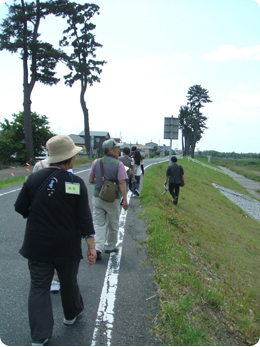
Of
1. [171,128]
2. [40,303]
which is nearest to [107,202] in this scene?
[40,303]

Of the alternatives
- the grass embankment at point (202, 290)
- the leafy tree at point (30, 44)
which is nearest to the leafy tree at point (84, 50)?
the leafy tree at point (30, 44)

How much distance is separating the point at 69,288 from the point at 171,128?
12.6 metres

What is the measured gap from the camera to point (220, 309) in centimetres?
412

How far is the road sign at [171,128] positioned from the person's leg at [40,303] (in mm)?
12620

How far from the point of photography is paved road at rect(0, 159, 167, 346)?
125 inches

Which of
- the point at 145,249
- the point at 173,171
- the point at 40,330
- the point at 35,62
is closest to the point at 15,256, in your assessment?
the point at 145,249

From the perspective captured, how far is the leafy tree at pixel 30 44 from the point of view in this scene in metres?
24.4

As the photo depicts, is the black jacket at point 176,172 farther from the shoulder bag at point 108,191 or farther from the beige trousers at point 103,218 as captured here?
the shoulder bag at point 108,191

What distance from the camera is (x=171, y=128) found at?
15.1 meters

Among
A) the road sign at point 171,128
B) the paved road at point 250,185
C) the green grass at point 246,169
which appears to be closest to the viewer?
the road sign at point 171,128

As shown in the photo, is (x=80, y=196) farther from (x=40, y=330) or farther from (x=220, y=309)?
(x=220, y=309)

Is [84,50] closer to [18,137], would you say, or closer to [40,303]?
[18,137]

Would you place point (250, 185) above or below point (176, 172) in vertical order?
below

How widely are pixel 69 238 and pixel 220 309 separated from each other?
91.6 inches
